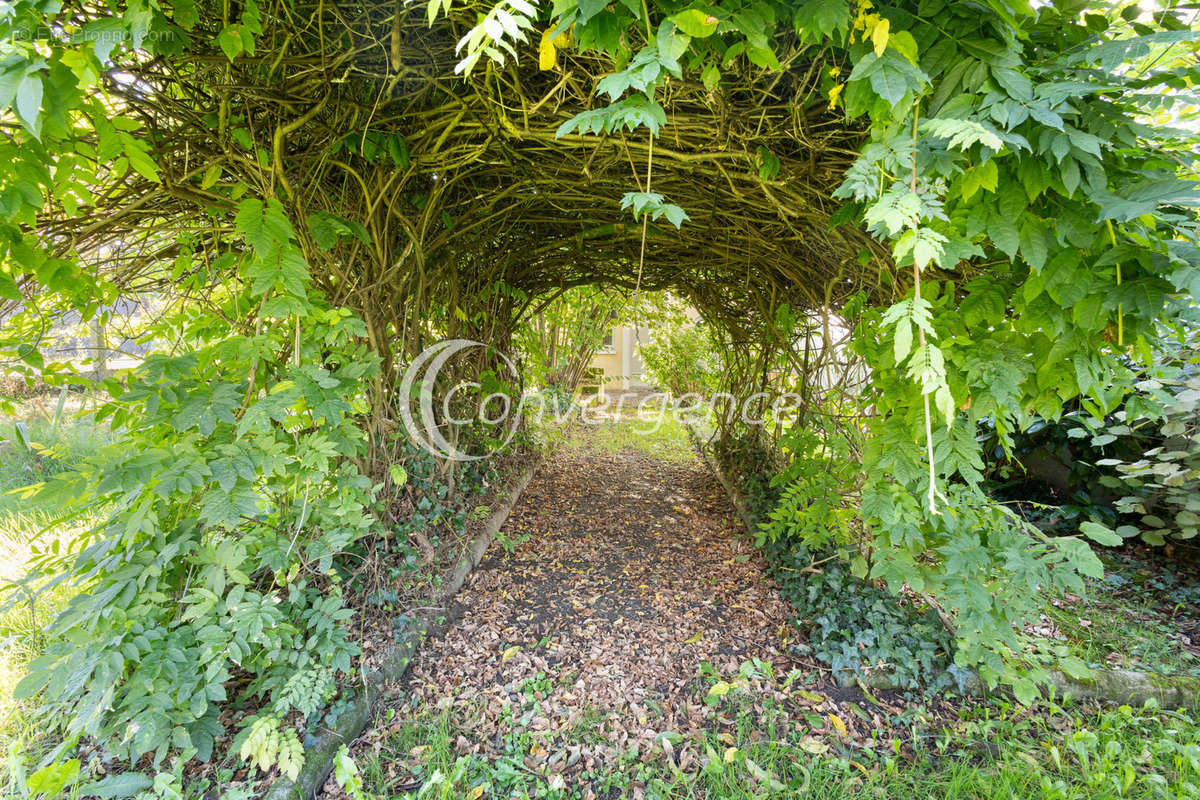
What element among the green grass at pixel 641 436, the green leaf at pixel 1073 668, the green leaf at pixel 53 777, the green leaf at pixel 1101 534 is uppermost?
the green leaf at pixel 1101 534

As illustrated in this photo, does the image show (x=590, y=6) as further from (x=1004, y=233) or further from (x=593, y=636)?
(x=593, y=636)

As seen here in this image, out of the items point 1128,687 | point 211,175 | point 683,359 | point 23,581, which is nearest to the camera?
point 23,581

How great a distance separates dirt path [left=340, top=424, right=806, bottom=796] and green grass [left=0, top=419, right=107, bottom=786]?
1.18 meters

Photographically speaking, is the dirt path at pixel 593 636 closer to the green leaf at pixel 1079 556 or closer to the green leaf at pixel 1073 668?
the green leaf at pixel 1073 668

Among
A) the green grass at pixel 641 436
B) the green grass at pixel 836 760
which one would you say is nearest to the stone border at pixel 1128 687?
the green grass at pixel 836 760

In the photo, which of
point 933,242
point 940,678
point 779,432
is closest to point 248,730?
point 933,242

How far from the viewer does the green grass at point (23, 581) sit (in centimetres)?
155

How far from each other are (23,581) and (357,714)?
1.13 meters

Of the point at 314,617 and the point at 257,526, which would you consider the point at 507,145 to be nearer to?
the point at 257,526

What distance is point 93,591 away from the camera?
1534 mm

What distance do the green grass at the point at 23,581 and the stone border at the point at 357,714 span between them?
71 cm

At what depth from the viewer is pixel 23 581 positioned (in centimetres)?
149

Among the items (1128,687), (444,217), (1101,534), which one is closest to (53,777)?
(444,217)

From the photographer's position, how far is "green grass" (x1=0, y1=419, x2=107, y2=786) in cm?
155
